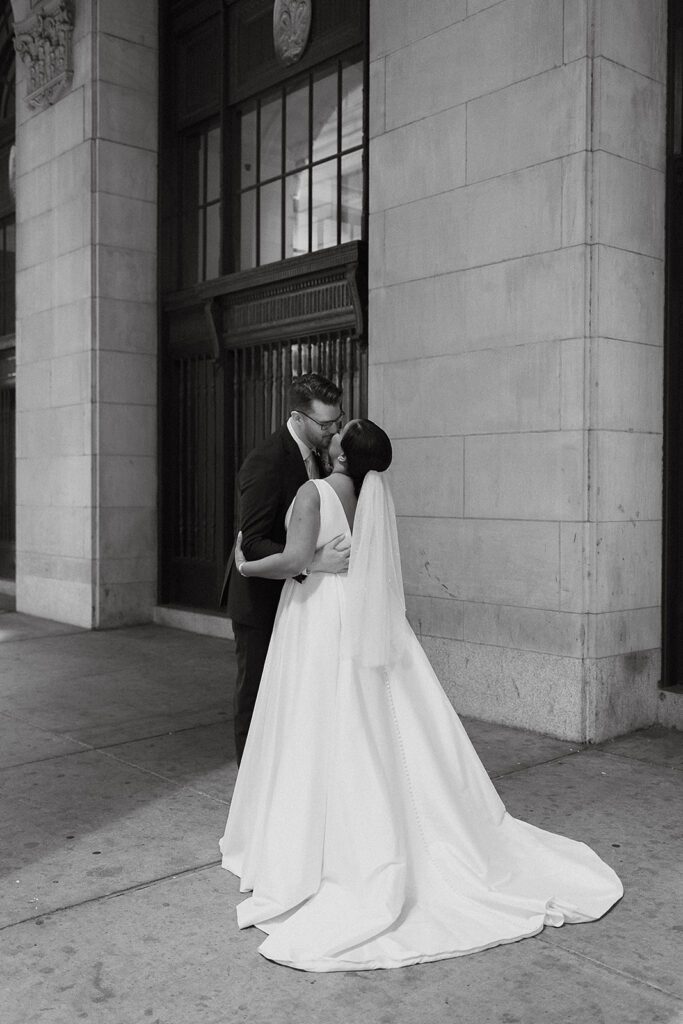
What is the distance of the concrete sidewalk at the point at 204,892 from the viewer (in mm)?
3068

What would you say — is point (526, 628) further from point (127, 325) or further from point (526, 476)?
point (127, 325)

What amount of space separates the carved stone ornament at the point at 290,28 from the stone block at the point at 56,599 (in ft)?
17.8

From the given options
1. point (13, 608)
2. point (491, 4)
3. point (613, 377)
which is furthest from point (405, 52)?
point (13, 608)

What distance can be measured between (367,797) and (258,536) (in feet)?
4.75

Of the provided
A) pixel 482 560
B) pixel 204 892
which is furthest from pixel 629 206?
pixel 204 892

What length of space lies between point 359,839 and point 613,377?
3497mm

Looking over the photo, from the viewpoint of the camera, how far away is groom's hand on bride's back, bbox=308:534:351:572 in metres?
4.06

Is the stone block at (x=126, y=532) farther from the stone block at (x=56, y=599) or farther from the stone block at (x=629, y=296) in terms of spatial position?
the stone block at (x=629, y=296)

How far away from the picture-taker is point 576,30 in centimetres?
601

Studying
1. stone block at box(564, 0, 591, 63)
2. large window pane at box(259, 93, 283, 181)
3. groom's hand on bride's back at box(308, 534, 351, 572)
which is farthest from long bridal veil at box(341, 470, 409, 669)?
large window pane at box(259, 93, 283, 181)

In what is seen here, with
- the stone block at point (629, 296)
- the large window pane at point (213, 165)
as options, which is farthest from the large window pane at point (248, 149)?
the stone block at point (629, 296)

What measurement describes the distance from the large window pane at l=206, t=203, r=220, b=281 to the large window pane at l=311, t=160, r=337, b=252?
62.5 inches

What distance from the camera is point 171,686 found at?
768 cm

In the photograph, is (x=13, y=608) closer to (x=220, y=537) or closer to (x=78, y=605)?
(x=78, y=605)
